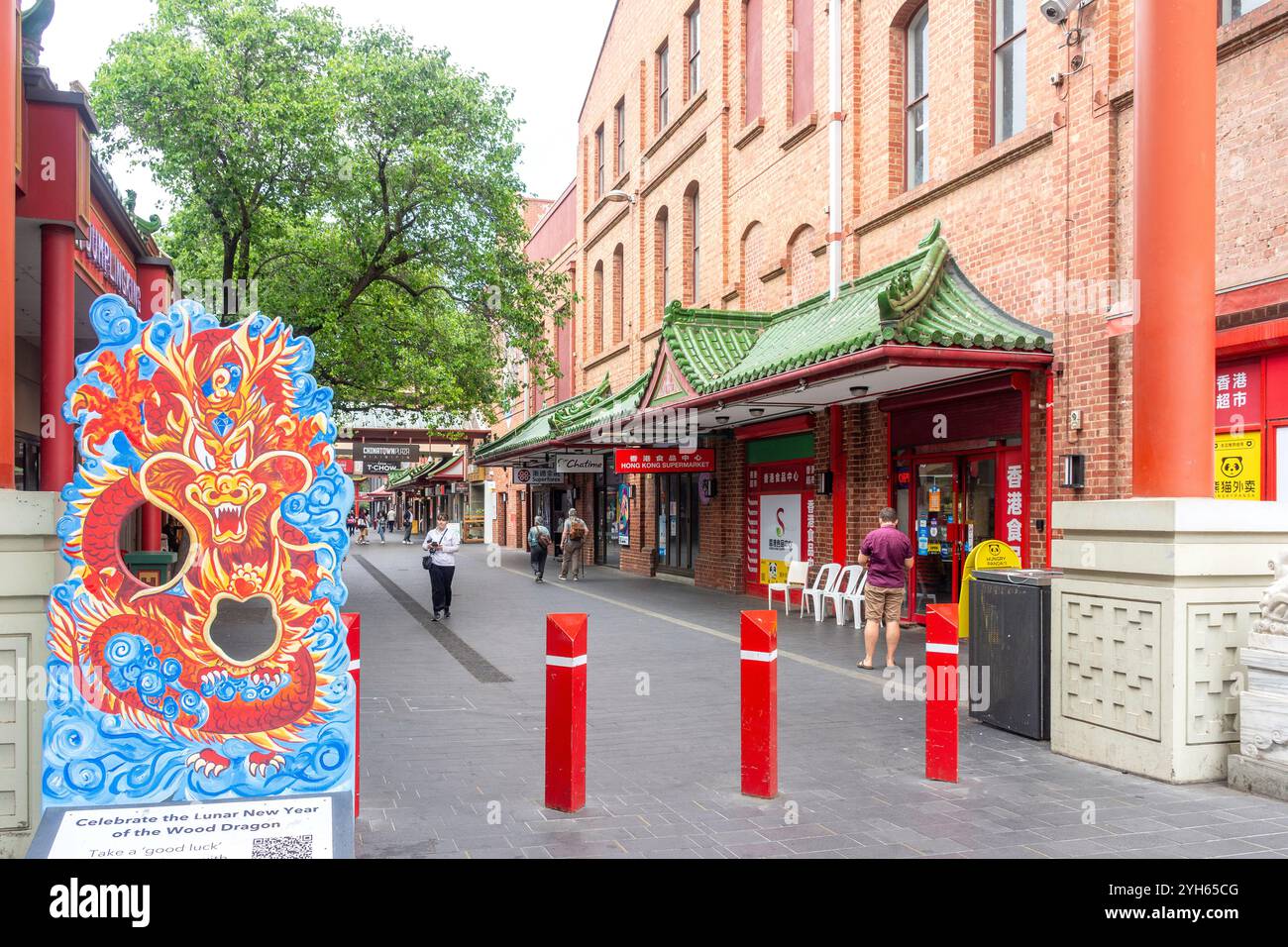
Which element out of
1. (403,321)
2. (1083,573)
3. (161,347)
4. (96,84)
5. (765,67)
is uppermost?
(765,67)

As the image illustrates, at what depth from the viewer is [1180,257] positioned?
6.49 m

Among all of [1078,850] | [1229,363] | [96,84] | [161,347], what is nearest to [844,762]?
[1078,850]

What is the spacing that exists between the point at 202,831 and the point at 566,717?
82.6 inches

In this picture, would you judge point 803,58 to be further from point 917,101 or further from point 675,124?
point 675,124

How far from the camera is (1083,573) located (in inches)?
268

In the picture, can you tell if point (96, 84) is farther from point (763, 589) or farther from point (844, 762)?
point (844, 762)

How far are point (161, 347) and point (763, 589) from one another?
1502 centimetres

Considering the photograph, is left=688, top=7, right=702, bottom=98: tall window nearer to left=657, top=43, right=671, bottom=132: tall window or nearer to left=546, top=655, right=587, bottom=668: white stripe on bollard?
left=657, top=43, right=671, bottom=132: tall window

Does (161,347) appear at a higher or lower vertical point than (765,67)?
lower

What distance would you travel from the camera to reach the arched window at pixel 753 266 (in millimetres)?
18859

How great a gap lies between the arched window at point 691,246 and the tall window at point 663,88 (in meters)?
2.64

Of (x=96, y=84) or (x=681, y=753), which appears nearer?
(x=681, y=753)

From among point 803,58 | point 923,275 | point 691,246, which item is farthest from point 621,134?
point 923,275
